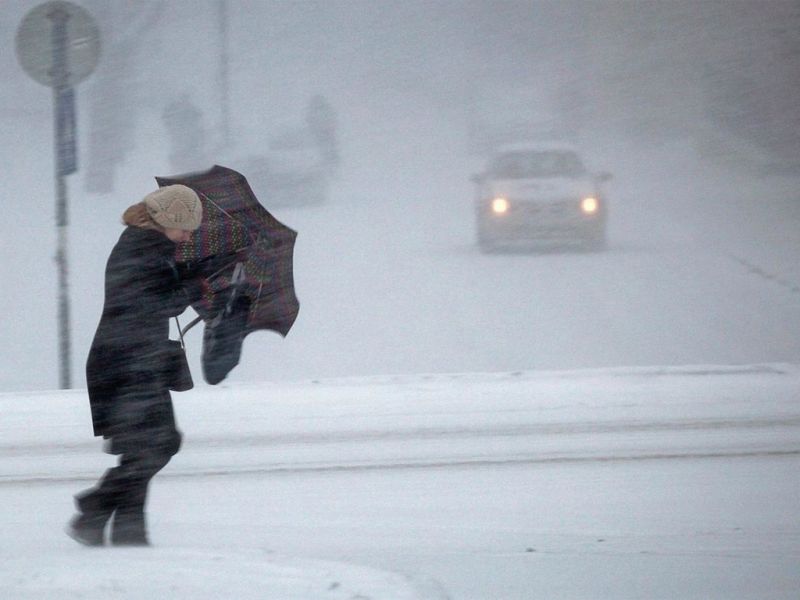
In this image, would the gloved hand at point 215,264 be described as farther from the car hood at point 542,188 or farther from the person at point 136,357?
the car hood at point 542,188

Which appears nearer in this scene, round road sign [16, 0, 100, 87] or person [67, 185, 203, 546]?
person [67, 185, 203, 546]

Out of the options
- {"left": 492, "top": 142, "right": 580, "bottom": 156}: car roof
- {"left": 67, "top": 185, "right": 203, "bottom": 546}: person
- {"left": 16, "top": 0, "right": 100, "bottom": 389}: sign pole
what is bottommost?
{"left": 67, "top": 185, "right": 203, "bottom": 546}: person

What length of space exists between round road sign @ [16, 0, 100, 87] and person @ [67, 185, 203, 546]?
2469 mm

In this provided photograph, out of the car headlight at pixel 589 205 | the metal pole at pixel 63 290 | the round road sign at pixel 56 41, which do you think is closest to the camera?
the round road sign at pixel 56 41

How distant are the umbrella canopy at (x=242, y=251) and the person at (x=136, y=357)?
8 cm

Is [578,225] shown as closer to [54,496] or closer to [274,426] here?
[274,426]

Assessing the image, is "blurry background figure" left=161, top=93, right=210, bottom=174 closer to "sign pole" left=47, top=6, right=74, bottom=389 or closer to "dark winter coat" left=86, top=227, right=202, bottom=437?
"sign pole" left=47, top=6, right=74, bottom=389

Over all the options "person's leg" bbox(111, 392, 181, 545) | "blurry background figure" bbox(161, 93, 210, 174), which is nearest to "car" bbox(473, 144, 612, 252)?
"blurry background figure" bbox(161, 93, 210, 174)

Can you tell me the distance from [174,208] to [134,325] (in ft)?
1.15

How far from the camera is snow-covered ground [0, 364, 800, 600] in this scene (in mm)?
2443

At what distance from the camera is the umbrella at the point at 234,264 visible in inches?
103

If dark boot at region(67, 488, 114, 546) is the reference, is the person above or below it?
above

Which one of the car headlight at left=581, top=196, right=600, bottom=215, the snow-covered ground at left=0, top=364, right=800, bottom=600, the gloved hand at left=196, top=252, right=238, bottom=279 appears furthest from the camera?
the car headlight at left=581, top=196, right=600, bottom=215

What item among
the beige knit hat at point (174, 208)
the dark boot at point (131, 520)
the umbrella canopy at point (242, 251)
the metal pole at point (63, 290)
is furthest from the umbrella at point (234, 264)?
the metal pole at point (63, 290)
